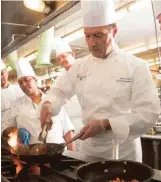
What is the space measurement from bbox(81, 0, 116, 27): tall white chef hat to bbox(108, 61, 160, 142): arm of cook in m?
0.37

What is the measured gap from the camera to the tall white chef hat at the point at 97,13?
5.38 feet

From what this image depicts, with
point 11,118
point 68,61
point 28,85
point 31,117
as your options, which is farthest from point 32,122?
point 68,61

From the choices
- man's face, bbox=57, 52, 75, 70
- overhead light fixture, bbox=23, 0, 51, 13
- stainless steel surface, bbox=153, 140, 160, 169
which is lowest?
stainless steel surface, bbox=153, 140, 160, 169

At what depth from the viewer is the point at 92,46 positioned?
1.63m

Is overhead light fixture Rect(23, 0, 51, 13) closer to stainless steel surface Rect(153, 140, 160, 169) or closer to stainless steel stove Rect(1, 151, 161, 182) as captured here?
stainless steel stove Rect(1, 151, 161, 182)

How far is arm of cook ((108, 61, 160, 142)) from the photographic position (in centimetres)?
144

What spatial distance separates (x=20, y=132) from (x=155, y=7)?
59.6 inches

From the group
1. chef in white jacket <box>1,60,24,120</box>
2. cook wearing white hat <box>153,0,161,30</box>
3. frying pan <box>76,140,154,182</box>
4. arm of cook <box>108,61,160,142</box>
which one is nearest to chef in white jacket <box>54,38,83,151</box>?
chef in white jacket <box>1,60,24,120</box>

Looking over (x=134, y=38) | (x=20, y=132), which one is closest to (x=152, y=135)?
(x=20, y=132)

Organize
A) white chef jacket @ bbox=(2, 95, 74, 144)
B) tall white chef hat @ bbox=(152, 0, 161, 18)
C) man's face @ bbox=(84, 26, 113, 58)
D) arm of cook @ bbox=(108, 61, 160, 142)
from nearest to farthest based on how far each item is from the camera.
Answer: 1. arm of cook @ bbox=(108, 61, 160, 142)
2. man's face @ bbox=(84, 26, 113, 58)
3. tall white chef hat @ bbox=(152, 0, 161, 18)
4. white chef jacket @ bbox=(2, 95, 74, 144)

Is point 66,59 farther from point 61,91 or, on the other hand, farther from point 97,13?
point 97,13

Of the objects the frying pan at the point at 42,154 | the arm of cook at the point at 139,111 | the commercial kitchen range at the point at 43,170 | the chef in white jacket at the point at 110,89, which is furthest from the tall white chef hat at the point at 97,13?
the commercial kitchen range at the point at 43,170

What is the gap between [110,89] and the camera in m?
1.66

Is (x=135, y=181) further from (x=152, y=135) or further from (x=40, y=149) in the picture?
(x=152, y=135)
